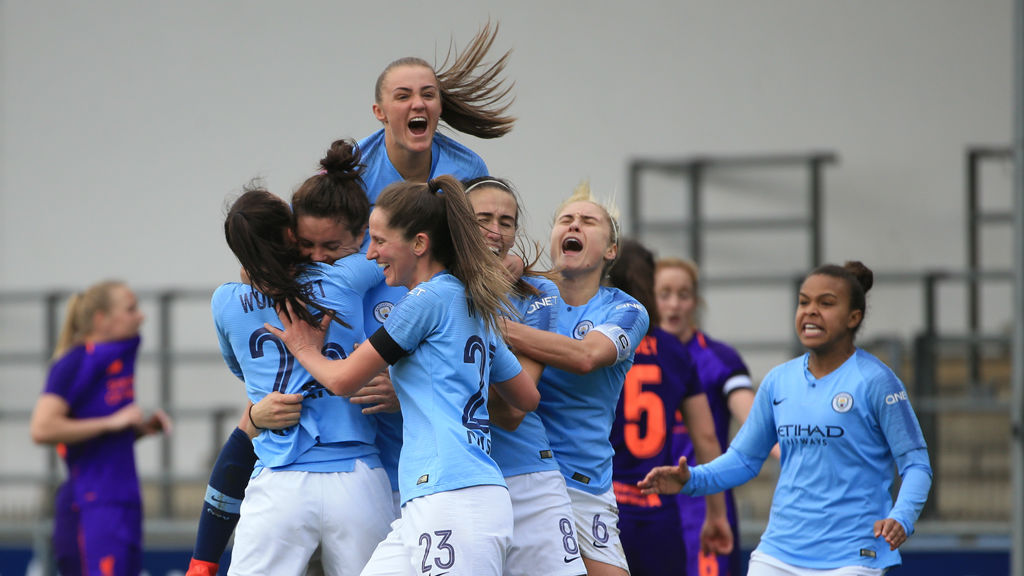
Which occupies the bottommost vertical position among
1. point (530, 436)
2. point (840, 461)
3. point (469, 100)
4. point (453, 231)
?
point (840, 461)

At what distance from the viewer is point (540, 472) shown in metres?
3.41

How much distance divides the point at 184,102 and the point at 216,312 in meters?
6.92

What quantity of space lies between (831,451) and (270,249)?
74.1 inches

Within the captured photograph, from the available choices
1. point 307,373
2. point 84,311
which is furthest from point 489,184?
point 84,311

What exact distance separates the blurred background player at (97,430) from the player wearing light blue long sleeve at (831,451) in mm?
2904

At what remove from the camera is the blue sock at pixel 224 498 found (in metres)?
3.67

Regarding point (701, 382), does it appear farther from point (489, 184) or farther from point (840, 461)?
point (489, 184)

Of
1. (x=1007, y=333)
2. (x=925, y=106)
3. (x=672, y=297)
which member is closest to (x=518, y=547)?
(x=672, y=297)

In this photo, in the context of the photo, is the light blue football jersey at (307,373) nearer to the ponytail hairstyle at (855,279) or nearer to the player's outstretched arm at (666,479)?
the player's outstretched arm at (666,479)

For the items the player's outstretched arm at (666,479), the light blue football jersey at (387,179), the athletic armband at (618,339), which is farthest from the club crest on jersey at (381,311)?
the player's outstretched arm at (666,479)

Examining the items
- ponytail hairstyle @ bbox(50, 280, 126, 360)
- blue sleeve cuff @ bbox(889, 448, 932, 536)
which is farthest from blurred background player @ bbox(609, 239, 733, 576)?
ponytail hairstyle @ bbox(50, 280, 126, 360)

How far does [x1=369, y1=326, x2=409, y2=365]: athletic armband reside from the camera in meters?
3.05

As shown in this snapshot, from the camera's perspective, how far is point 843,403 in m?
3.76

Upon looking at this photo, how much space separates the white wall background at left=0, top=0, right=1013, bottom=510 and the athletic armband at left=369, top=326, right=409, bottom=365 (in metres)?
5.96
